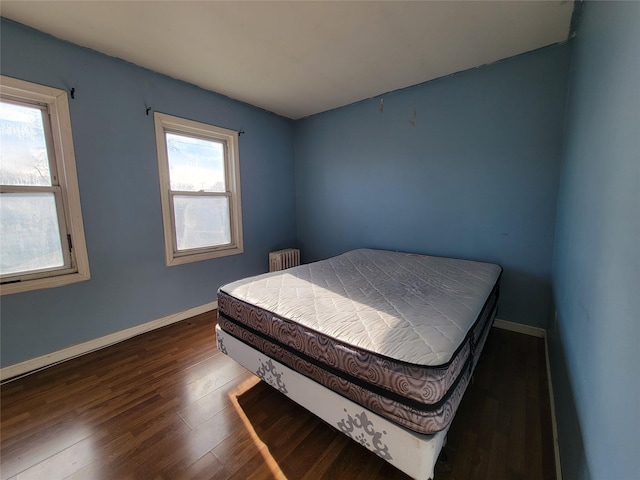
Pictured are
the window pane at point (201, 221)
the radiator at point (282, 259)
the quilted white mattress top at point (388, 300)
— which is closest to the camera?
the quilted white mattress top at point (388, 300)

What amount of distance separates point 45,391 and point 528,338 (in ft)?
12.2

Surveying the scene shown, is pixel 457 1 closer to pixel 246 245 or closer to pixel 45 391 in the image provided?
pixel 246 245

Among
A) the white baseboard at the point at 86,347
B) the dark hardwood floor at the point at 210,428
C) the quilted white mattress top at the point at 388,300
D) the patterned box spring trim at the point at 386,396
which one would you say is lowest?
the dark hardwood floor at the point at 210,428

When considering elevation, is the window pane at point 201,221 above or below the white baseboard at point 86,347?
above

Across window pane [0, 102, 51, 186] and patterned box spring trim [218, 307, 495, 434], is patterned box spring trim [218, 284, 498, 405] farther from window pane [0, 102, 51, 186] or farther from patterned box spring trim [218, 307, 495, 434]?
window pane [0, 102, 51, 186]

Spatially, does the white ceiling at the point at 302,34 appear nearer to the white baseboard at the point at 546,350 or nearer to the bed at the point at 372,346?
the bed at the point at 372,346

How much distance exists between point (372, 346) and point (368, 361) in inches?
2.4

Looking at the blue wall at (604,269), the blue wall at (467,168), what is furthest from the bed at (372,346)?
the blue wall at (467,168)

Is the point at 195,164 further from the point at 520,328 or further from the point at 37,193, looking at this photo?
the point at 520,328

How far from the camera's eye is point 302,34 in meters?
1.87

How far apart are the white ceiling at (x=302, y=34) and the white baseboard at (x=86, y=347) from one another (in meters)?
2.38

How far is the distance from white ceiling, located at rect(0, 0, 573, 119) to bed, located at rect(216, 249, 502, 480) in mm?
1809

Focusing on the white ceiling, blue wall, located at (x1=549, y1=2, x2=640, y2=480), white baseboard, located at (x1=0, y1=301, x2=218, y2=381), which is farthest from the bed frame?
the white ceiling

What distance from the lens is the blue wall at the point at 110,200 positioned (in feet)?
6.07
